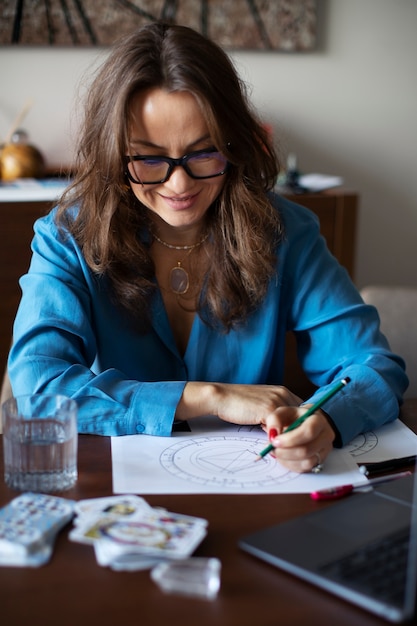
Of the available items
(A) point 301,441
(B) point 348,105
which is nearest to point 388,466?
(A) point 301,441

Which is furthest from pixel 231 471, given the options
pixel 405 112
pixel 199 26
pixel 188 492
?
pixel 405 112

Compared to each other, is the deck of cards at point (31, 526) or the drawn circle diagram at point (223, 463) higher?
the deck of cards at point (31, 526)

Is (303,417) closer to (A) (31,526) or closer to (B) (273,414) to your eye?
(B) (273,414)

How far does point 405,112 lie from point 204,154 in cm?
239

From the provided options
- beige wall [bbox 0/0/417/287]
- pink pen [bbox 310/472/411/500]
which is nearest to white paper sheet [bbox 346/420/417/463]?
pink pen [bbox 310/472/411/500]

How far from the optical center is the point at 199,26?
3234mm

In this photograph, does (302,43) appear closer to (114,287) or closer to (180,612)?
(114,287)

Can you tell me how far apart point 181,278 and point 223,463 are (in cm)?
58

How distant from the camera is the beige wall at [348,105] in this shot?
3180 millimetres

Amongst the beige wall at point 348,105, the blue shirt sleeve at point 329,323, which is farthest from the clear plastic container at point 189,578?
the beige wall at point 348,105

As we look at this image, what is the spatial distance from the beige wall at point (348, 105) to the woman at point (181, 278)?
1.73 metres

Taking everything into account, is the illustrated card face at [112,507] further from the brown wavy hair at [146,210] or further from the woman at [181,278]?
the brown wavy hair at [146,210]

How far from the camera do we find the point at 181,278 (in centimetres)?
165

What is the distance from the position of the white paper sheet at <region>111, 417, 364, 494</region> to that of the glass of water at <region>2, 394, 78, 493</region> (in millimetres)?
72
